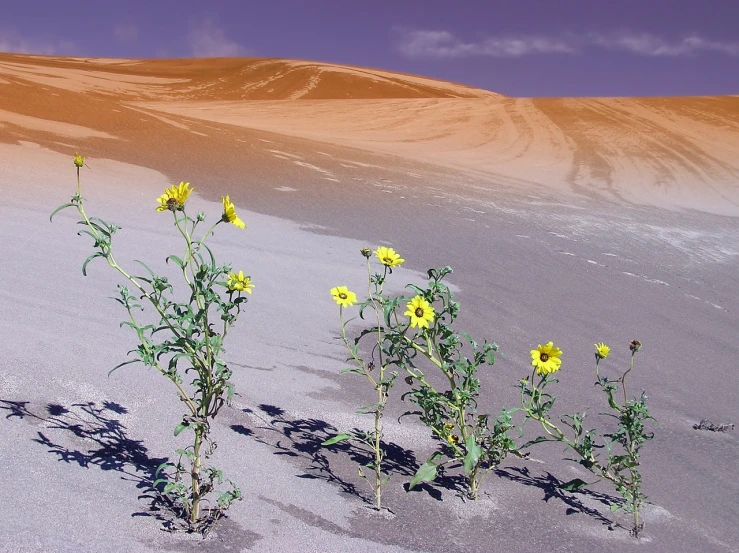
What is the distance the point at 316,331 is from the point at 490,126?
15550mm

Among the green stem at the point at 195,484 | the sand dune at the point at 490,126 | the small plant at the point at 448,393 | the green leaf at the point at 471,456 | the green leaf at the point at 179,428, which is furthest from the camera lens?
the sand dune at the point at 490,126

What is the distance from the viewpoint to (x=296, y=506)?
2.00 metres

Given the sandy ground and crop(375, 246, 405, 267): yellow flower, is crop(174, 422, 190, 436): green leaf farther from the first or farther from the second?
crop(375, 246, 405, 267): yellow flower

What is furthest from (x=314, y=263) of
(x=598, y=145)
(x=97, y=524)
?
(x=598, y=145)

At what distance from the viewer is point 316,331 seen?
3.60 metres

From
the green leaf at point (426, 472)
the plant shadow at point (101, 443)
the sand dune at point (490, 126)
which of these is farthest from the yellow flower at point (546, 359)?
the sand dune at point (490, 126)

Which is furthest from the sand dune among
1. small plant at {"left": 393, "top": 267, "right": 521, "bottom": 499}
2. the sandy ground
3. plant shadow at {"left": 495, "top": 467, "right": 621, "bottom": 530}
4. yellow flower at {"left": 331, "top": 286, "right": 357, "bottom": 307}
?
plant shadow at {"left": 495, "top": 467, "right": 621, "bottom": 530}

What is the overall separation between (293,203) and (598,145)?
11046mm

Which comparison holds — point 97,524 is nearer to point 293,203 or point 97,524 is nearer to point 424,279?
point 424,279

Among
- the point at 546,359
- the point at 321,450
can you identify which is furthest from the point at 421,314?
the point at 321,450

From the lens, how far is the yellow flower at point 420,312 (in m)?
1.96

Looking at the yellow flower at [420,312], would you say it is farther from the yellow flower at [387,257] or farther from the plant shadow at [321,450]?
the plant shadow at [321,450]

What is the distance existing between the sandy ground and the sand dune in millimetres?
230

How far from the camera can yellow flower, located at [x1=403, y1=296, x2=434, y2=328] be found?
1.96 metres
